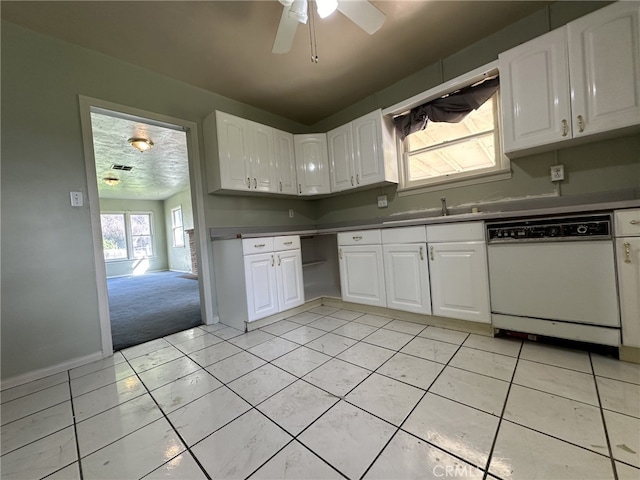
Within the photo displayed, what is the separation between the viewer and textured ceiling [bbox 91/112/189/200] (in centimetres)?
349

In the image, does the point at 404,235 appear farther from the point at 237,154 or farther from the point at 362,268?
the point at 237,154

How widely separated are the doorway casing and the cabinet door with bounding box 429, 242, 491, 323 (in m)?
2.22

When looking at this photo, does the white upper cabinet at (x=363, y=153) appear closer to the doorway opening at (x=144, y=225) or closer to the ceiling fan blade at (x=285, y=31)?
the ceiling fan blade at (x=285, y=31)

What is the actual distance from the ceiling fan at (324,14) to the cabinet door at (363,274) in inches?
66.9

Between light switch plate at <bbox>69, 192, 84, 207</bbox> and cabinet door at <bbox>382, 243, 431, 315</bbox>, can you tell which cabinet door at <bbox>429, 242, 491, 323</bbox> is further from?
light switch plate at <bbox>69, 192, 84, 207</bbox>

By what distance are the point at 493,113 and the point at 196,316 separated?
3738 millimetres

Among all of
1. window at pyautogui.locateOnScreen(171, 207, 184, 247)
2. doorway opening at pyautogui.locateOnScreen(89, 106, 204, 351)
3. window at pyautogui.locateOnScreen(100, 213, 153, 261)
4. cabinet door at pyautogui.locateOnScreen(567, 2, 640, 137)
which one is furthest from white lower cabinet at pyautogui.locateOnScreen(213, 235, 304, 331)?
window at pyautogui.locateOnScreen(100, 213, 153, 261)

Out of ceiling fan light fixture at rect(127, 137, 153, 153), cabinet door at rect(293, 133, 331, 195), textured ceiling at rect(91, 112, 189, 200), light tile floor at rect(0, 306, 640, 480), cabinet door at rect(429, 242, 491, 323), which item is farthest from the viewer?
ceiling fan light fixture at rect(127, 137, 153, 153)

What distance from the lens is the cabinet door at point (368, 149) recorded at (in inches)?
108

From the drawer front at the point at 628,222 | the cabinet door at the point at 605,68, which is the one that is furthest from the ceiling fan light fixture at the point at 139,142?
the drawer front at the point at 628,222

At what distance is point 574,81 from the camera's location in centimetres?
170

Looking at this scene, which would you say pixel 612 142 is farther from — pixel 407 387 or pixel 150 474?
pixel 150 474

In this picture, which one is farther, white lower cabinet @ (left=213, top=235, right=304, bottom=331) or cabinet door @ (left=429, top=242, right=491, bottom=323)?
white lower cabinet @ (left=213, top=235, right=304, bottom=331)

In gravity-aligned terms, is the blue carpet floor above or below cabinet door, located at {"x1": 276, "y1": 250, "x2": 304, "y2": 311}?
below
